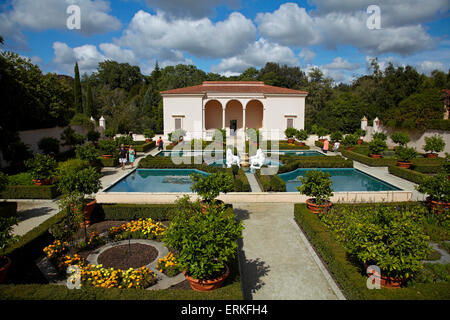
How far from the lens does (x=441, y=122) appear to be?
23.2 metres

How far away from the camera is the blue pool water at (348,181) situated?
47.0 ft

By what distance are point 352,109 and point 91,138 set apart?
3248cm

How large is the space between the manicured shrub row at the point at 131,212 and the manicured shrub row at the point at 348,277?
457 cm

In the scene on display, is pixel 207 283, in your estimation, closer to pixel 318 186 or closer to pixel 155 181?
pixel 318 186

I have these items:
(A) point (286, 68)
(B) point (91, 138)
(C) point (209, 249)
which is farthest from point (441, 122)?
(A) point (286, 68)

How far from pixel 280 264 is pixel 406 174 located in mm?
11893

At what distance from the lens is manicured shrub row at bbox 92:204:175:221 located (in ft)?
Answer: 31.1

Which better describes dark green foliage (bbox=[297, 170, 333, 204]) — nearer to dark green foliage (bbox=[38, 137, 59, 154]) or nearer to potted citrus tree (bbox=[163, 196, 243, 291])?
potted citrus tree (bbox=[163, 196, 243, 291])

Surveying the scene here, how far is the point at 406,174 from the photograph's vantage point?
15.2m

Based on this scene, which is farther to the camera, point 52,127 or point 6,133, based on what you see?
point 52,127

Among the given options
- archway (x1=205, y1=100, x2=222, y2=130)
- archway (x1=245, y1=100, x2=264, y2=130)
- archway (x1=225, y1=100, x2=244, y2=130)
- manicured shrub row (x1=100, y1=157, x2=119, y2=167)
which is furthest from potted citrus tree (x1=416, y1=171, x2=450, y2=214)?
archway (x1=205, y1=100, x2=222, y2=130)

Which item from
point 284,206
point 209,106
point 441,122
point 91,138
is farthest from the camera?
point 209,106
